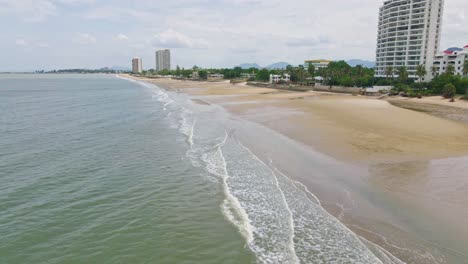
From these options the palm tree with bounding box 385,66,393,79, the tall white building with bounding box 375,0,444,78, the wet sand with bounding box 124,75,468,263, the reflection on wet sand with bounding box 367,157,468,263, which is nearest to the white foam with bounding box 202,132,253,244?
the wet sand with bounding box 124,75,468,263

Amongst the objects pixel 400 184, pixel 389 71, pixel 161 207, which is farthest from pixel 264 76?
pixel 161 207

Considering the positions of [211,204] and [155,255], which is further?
[211,204]

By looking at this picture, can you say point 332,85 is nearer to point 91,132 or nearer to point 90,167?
point 91,132

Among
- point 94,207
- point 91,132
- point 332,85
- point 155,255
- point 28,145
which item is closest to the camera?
point 155,255

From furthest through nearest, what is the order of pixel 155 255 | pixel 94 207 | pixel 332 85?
pixel 332 85 < pixel 94 207 < pixel 155 255

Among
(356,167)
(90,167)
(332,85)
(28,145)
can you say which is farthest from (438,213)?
(332,85)

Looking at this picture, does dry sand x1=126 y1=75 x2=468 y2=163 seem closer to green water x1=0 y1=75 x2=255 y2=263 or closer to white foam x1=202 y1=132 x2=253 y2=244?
white foam x1=202 y1=132 x2=253 y2=244

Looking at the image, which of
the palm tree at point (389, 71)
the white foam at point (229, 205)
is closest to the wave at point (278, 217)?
the white foam at point (229, 205)
